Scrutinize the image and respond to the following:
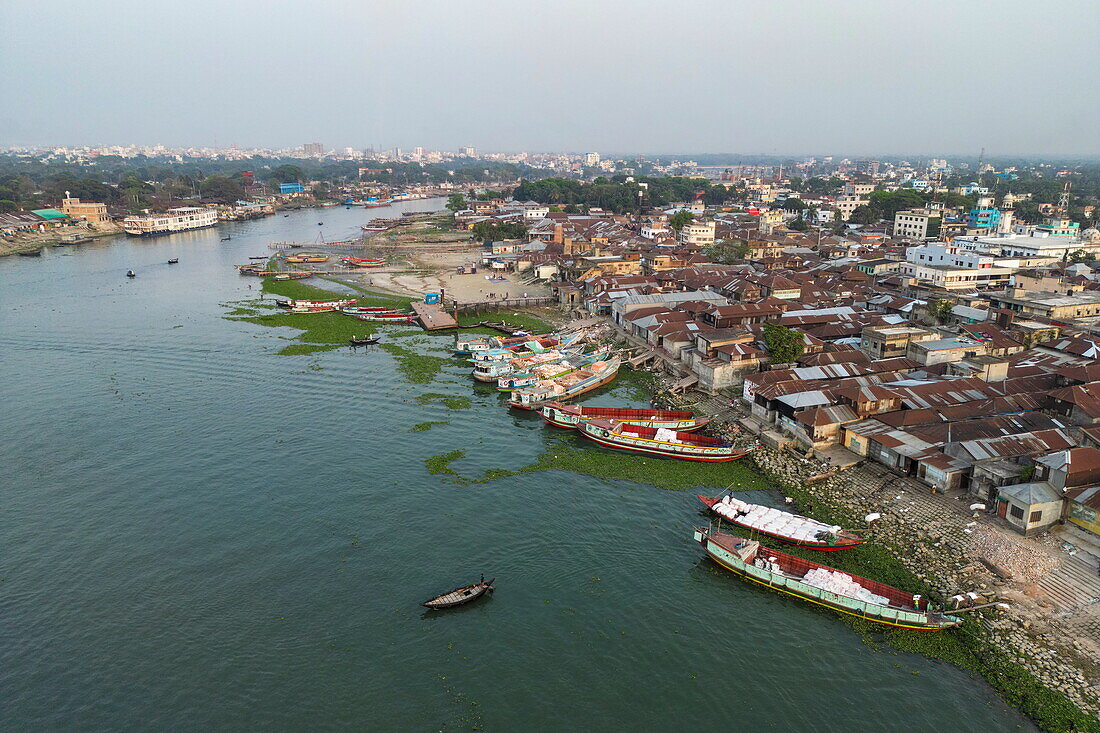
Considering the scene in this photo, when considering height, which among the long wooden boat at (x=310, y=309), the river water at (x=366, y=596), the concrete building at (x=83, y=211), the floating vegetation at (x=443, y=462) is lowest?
the river water at (x=366, y=596)

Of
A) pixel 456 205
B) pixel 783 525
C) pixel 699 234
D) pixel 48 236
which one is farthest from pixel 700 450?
pixel 48 236

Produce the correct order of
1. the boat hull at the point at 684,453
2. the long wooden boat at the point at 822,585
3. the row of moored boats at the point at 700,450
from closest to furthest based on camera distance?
the long wooden boat at the point at 822,585
the row of moored boats at the point at 700,450
the boat hull at the point at 684,453

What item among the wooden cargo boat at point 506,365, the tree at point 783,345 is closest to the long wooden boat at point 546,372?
the wooden cargo boat at point 506,365

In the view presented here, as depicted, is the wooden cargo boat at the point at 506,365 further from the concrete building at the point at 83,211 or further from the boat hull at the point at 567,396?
the concrete building at the point at 83,211

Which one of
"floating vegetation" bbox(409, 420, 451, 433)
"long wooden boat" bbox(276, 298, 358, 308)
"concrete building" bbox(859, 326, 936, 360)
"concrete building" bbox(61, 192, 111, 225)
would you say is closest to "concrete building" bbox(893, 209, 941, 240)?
"concrete building" bbox(859, 326, 936, 360)

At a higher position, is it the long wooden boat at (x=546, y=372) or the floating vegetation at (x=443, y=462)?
the long wooden boat at (x=546, y=372)

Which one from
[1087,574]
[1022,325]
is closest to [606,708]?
[1087,574]
